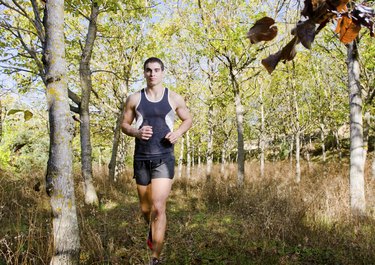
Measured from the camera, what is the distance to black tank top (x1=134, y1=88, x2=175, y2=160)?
2740mm


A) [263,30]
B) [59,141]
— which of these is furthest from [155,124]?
[263,30]

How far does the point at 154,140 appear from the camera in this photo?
2.74 meters

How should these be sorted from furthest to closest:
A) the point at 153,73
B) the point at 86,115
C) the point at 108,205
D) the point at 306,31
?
the point at 108,205
the point at 86,115
the point at 153,73
the point at 306,31

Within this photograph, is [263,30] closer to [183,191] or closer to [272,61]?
[272,61]

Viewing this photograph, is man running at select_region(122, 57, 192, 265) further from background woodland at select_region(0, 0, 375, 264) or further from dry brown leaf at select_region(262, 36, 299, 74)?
dry brown leaf at select_region(262, 36, 299, 74)

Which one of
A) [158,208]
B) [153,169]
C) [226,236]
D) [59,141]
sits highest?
[59,141]

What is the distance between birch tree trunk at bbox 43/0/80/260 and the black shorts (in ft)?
2.45

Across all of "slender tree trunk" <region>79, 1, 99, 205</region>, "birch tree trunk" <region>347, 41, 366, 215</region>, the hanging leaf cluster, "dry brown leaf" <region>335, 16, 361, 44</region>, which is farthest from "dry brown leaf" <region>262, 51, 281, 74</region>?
"slender tree trunk" <region>79, 1, 99, 205</region>

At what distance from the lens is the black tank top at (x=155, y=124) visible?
8.99 ft

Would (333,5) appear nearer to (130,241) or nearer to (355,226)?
(130,241)

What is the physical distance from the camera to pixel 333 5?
560 mm

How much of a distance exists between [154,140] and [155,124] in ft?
0.49

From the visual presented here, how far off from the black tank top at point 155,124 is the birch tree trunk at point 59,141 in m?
0.75

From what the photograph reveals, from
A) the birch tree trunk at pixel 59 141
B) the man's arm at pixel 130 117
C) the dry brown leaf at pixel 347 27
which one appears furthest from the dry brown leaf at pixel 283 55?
the man's arm at pixel 130 117
